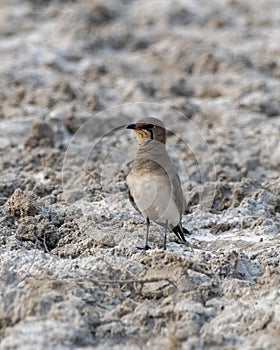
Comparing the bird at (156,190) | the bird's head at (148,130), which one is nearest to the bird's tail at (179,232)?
the bird at (156,190)

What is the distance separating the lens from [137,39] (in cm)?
998

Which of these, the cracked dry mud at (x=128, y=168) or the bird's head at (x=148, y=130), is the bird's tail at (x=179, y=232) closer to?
the cracked dry mud at (x=128, y=168)

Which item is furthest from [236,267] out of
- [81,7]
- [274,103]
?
[81,7]

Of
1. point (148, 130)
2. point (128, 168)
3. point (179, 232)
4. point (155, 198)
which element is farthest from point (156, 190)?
point (128, 168)

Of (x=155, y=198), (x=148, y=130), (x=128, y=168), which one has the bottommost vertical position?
(x=128, y=168)

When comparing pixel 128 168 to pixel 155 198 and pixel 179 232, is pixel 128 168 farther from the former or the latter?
pixel 155 198

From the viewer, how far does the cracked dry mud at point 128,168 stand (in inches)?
141

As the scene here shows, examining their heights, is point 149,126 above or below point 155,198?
above

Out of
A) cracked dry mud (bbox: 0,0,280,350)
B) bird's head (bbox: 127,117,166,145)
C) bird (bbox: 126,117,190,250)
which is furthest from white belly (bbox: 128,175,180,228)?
bird's head (bbox: 127,117,166,145)

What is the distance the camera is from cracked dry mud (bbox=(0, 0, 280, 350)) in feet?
11.7

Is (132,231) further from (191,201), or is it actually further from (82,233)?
(191,201)

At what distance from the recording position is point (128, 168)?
6289mm

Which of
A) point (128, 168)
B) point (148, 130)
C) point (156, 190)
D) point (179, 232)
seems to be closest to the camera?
point (156, 190)

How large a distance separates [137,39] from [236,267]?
627cm
